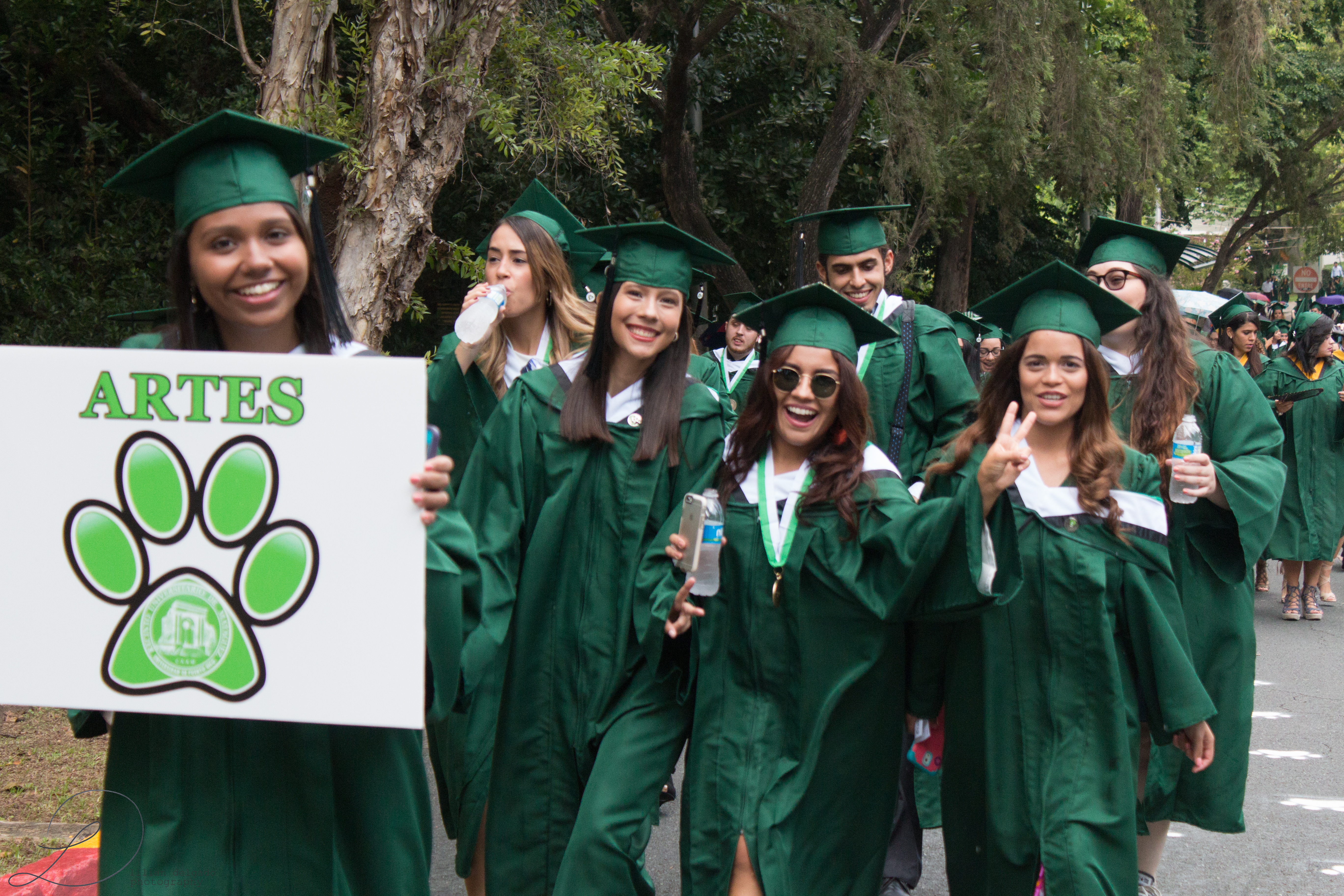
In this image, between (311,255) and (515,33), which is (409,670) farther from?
(515,33)

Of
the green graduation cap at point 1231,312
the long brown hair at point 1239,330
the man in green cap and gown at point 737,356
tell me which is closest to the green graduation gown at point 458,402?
the man in green cap and gown at point 737,356

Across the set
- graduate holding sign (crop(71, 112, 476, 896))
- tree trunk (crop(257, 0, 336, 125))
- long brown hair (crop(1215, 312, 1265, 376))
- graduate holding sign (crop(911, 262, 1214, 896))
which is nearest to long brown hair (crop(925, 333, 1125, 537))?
graduate holding sign (crop(911, 262, 1214, 896))

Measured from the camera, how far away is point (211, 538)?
2.21m

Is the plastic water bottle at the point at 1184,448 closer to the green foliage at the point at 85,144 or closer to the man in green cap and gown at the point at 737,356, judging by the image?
the man in green cap and gown at the point at 737,356

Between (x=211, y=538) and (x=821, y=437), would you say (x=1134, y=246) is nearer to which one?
(x=821, y=437)

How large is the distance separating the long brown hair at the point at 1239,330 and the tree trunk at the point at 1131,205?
228 inches

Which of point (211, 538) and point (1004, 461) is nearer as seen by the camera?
point (211, 538)

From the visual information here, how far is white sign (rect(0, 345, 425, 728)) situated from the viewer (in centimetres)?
221

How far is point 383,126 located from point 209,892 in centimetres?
Result: 436

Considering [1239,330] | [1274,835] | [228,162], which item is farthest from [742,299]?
[228,162]

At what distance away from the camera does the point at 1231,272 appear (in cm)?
5009

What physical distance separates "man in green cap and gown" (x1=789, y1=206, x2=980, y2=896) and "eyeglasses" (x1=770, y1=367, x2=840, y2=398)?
42.7 inches

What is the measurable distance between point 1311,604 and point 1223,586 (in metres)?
6.99

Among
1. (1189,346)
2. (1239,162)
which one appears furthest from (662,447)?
(1239,162)
